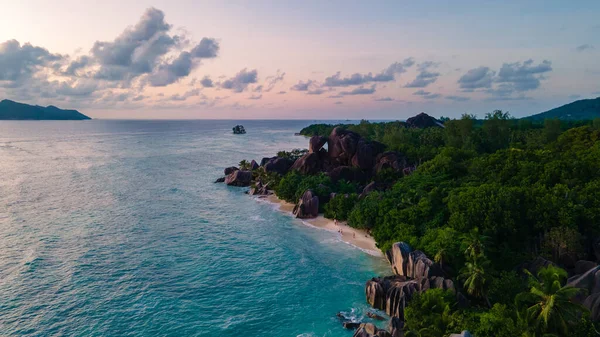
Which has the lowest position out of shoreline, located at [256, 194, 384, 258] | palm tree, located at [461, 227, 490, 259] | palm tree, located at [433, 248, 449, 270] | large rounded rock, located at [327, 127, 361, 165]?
shoreline, located at [256, 194, 384, 258]

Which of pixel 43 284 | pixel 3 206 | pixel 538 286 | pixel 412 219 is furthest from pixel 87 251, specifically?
pixel 538 286

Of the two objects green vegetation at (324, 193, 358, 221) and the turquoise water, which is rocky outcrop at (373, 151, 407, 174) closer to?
green vegetation at (324, 193, 358, 221)

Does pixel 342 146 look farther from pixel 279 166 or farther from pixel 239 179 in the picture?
pixel 239 179

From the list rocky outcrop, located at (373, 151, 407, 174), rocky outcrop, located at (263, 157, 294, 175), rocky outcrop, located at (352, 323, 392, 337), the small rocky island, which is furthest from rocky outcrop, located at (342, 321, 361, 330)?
rocky outcrop, located at (263, 157, 294, 175)

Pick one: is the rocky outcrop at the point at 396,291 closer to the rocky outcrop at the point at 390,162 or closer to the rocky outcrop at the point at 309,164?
the rocky outcrop at the point at 390,162

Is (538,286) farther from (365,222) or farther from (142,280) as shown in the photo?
(142,280)

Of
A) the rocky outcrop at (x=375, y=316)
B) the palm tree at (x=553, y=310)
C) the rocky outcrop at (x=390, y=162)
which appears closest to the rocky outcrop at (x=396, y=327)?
the rocky outcrop at (x=375, y=316)

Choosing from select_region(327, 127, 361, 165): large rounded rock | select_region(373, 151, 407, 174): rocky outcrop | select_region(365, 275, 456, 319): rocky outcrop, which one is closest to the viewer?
select_region(365, 275, 456, 319): rocky outcrop
